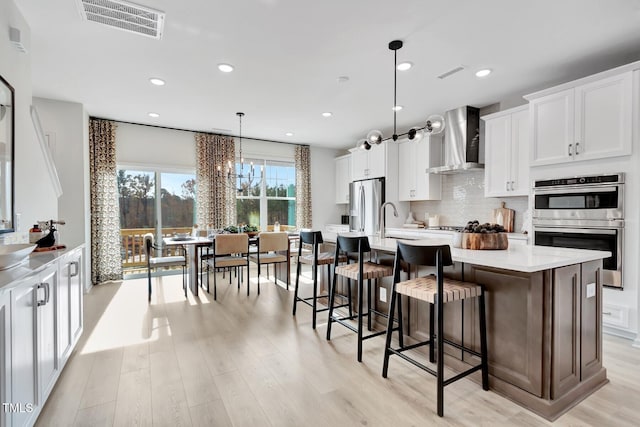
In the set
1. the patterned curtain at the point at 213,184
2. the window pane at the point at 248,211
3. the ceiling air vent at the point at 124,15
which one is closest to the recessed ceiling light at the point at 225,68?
the ceiling air vent at the point at 124,15

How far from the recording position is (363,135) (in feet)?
20.7

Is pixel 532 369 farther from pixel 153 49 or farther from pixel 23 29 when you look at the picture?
pixel 23 29

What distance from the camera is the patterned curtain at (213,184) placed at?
589cm

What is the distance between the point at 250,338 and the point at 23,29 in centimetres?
315

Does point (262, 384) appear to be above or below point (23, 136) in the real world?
below

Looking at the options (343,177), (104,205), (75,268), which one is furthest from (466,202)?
(104,205)

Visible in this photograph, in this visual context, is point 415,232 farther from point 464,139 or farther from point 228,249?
point 228,249

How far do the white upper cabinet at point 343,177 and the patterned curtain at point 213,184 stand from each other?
2.45 metres

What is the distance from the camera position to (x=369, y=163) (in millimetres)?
6168

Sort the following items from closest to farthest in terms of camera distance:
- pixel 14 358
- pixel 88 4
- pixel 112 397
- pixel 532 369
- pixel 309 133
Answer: pixel 14 358
pixel 532 369
pixel 112 397
pixel 88 4
pixel 309 133

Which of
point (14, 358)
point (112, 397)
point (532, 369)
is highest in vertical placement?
point (14, 358)

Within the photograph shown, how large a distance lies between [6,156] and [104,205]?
3223 mm

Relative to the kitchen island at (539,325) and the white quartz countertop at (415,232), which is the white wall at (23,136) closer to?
the kitchen island at (539,325)

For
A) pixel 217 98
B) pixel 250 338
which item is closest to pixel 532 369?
pixel 250 338
